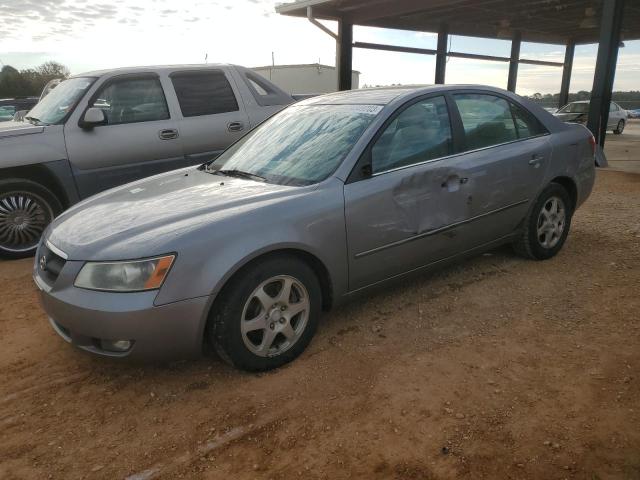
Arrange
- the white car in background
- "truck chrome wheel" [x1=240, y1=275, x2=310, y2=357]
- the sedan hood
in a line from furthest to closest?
1. the white car in background
2. "truck chrome wheel" [x1=240, y1=275, x2=310, y2=357]
3. the sedan hood

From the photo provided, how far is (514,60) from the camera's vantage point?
1841 centimetres

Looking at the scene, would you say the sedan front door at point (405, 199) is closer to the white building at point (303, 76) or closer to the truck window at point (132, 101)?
the truck window at point (132, 101)

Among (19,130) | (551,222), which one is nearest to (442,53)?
(551,222)

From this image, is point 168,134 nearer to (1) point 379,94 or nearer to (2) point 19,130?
(2) point 19,130

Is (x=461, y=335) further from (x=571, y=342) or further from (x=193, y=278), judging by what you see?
(x=193, y=278)

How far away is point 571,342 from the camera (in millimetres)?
3129

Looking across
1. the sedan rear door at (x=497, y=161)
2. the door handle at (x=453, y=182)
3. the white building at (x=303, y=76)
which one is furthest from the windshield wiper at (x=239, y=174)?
the white building at (x=303, y=76)

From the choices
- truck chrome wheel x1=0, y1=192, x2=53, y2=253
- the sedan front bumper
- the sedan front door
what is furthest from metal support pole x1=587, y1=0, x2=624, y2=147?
the sedan front bumper

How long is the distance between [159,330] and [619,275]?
3.70 m

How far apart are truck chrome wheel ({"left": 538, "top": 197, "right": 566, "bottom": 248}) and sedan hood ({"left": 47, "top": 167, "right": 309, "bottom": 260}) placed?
2435 millimetres

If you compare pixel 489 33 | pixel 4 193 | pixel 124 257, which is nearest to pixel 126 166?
pixel 4 193

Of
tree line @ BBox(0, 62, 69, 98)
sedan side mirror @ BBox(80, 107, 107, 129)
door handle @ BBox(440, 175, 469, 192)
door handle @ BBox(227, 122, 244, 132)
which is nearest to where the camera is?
door handle @ BBox(440, 175, 469, 192)

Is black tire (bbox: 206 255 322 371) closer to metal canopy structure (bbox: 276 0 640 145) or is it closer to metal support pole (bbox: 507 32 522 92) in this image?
metal canopy structure (bbox: 276 0 640 145)

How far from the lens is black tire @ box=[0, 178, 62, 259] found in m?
5.00
